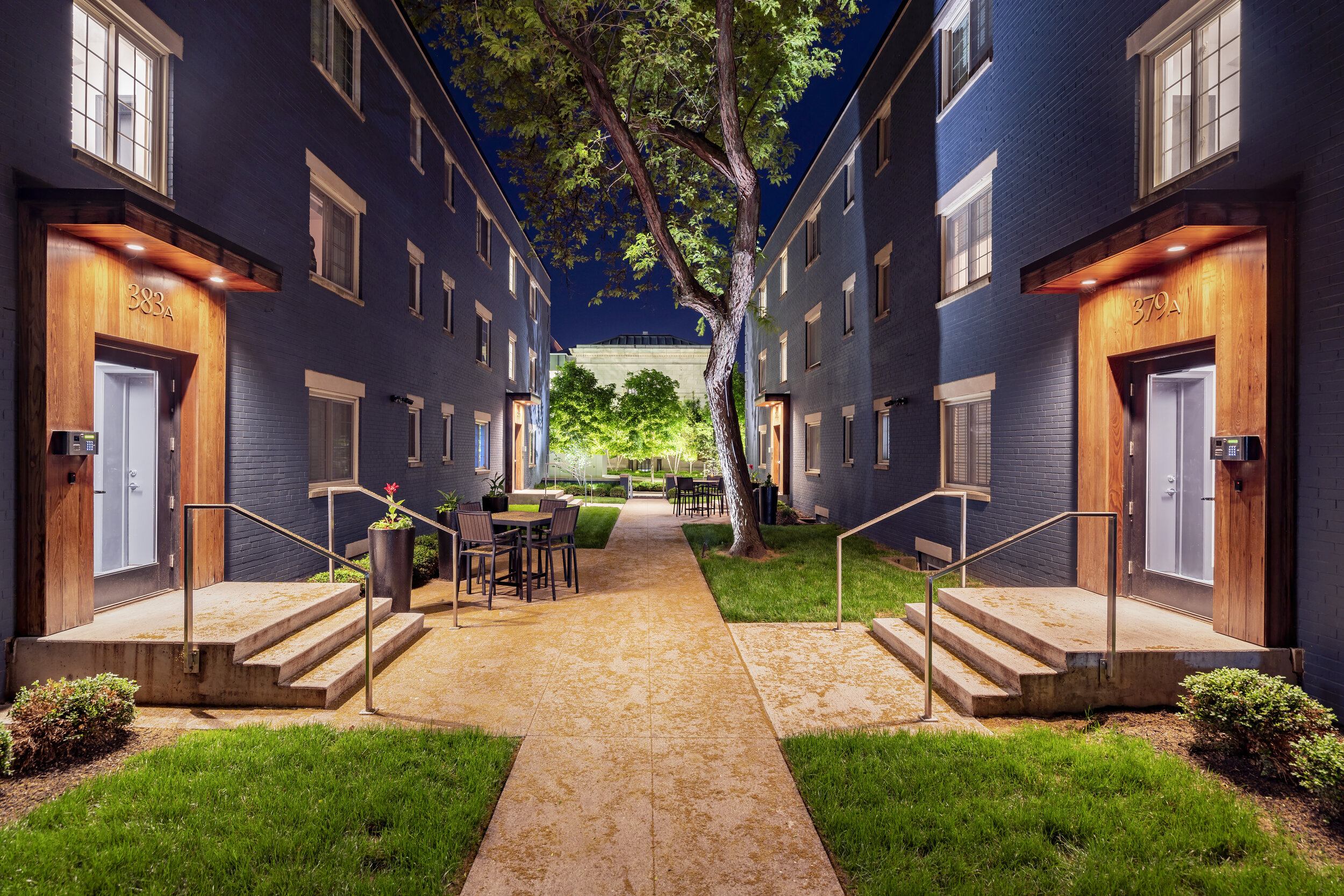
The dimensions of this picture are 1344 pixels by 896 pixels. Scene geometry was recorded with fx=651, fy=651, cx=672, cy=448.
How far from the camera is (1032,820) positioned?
3.23 meters

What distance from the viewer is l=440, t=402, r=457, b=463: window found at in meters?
14.5

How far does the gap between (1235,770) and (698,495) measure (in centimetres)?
1556

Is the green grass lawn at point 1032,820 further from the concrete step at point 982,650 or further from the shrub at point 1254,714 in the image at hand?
Answer: the concrete step at point 982,650

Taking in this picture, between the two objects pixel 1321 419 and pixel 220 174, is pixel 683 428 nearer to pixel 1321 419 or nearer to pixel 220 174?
pixel 220 174

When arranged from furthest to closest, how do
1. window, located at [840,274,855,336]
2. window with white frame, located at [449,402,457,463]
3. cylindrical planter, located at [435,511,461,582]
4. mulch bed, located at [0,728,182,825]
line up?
window, located at [840,274,855,336] → window with white frame, located at [449,402,457,463] → cylindrical planter, located at [435,511,461,582] → mulch bed, located at [0,728,182,825]

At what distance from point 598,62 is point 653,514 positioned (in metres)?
11.6

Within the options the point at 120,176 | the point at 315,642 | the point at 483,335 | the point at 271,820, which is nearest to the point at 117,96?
the point at 120,176

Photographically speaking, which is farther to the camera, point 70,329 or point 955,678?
point 955,678

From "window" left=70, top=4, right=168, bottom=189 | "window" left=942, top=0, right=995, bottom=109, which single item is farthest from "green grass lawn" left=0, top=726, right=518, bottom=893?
"window" left=942, top=0, right=995, bottom=109

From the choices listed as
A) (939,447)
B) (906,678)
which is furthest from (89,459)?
(939,447)

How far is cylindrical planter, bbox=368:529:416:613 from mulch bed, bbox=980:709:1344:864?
590 centimetres

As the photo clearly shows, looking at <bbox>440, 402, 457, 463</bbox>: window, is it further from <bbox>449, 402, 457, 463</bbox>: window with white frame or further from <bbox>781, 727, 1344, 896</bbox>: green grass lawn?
<bbox>781, 727, 1344, 896</bbox>: green grass lawn

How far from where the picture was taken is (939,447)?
1021 cm

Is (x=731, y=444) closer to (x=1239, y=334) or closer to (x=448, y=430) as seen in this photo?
(x=448, y=430)
